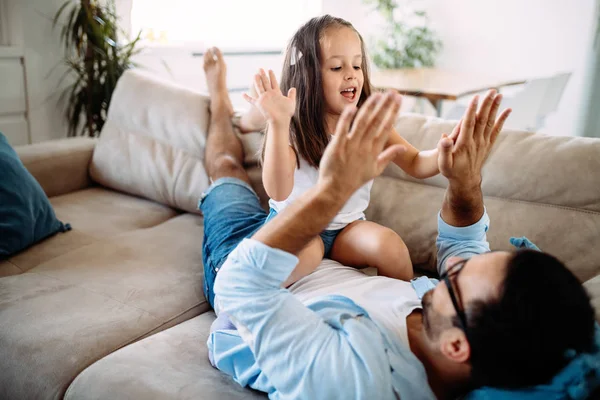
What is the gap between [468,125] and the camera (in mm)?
1348

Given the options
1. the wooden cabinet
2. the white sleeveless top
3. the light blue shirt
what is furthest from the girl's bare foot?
the wooden cabinet

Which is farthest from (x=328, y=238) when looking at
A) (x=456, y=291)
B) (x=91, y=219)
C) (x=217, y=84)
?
(x=91, y=219)

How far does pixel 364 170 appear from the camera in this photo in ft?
3.21

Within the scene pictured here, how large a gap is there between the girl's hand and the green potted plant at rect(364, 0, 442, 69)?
400cm


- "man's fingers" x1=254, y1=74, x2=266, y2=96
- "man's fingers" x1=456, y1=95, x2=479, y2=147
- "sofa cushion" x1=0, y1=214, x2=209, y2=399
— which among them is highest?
"man's fingers" x1=254, y1=74, x2=266, y2=96

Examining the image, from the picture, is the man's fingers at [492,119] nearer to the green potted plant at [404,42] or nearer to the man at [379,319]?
the man at [379,319]

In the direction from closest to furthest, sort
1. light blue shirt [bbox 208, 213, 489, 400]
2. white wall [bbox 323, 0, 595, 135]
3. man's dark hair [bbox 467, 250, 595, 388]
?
man's dark hair [bbox 467, 250, 595, 388] < light blue shirt [bbox 208, 213, 489, 400] < white wall [bbox 323, 0, 595, 135]

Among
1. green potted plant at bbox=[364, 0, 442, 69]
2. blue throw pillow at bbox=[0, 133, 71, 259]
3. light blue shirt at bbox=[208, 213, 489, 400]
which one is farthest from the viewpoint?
green potted plant at bbox=[364, 0, 442, 69]

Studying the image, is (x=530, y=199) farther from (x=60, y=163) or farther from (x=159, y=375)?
(x=60, y=163)

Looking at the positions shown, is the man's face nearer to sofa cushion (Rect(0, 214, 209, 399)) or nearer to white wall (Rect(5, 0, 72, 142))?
sofa cushion (Rect(0, 214, 209, 399))

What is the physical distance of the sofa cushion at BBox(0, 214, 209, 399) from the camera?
141cm

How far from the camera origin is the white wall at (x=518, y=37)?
473 cm

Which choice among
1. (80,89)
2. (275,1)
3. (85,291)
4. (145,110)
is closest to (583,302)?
(85,291)

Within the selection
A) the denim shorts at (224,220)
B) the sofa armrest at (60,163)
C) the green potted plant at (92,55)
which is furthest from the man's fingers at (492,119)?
the green potted plant at (92,55)
